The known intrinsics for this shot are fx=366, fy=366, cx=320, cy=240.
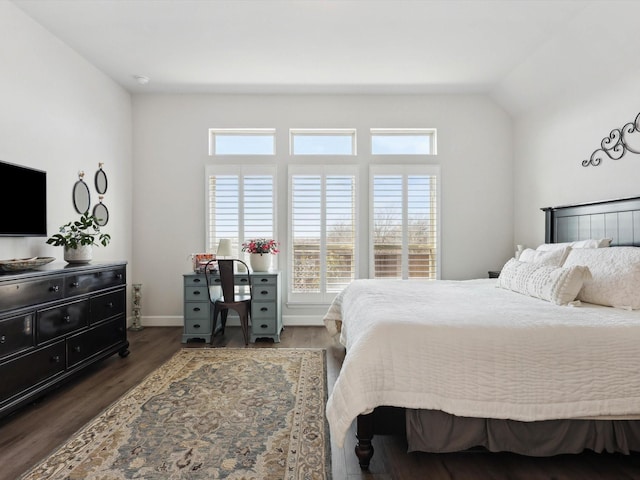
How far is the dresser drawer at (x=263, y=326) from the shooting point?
4.00 m

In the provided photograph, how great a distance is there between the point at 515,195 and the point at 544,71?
152cm

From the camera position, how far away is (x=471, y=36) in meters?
3.36

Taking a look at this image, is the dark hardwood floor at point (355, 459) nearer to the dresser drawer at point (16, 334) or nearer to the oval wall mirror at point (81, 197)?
the dresser drawer at point (16, 334)

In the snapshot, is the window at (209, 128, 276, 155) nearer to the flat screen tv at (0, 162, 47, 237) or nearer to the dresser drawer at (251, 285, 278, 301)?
the dresser drawer at (251, 285, 278, 301)

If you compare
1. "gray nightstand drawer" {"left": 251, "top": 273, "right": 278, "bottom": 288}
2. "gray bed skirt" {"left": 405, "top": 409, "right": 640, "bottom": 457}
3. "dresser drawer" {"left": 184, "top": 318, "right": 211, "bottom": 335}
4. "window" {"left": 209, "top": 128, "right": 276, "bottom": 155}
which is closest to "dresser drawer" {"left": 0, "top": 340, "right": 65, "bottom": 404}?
"dresser drawer" {"left": 184, "top": 318, "right": 211, "bottom": 335}

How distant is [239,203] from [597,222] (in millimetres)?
3739

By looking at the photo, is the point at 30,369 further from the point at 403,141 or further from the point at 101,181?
the point at 403,141

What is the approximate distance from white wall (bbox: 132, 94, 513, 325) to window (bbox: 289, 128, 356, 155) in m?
0.12

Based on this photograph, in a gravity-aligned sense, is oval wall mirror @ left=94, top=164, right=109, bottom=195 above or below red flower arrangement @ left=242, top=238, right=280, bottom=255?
above

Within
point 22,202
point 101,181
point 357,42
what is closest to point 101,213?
point 101,181

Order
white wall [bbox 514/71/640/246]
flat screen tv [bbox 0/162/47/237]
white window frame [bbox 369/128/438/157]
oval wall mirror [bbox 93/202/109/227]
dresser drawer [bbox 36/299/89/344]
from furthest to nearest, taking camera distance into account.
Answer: white window frame [bbox 369/128/438/157]
oval wall mirror [bbox 93/202/109/227]
white wall [bbox 514/71/640/246]
flat screen tv [bbox 0/162/47/237]
dresser drawer [bbox 36/299/89/344]

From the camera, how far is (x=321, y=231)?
4.63m

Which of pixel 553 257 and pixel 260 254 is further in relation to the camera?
pixel 260 254

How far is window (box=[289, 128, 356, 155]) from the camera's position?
4766 mm
